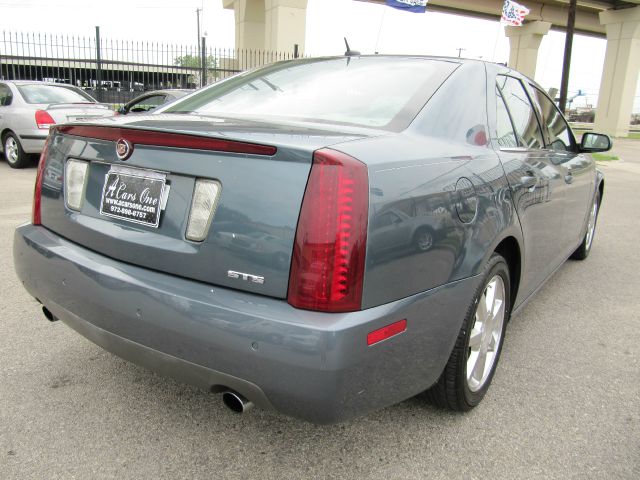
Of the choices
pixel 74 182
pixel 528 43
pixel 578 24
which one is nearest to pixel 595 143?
pixel 74 182

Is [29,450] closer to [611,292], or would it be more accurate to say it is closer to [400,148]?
[400,148]

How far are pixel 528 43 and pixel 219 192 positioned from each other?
→ 108 feet

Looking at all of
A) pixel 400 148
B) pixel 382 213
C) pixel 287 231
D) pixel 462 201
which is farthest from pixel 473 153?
pixel 287 231

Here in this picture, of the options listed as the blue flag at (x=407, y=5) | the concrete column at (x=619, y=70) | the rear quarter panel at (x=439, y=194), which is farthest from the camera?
the concrete column at (x=619, y=70)

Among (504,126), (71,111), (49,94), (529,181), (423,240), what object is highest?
(49,94)

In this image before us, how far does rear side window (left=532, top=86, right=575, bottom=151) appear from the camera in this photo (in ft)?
11.8

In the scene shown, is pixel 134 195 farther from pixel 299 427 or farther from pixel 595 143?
pixel 595 143

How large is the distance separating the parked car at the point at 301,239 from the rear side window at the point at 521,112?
334mm

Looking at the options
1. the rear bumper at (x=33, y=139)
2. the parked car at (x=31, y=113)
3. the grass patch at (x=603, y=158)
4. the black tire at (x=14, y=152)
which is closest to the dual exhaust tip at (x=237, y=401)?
the parked car at (x=31, y=113)

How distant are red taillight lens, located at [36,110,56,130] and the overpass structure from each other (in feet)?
41.2

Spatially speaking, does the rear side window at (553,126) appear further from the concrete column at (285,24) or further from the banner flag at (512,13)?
the banner flag at (512,13)

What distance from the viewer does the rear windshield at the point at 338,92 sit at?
7.77 ft

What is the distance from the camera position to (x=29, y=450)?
2129mm

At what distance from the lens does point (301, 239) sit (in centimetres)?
171
